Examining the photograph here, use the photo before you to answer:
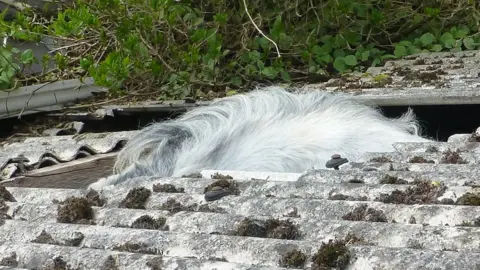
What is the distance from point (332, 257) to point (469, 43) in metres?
6.21

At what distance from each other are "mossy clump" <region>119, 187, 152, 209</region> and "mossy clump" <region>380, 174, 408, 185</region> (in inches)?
35.7

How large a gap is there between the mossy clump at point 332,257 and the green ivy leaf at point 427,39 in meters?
6.29

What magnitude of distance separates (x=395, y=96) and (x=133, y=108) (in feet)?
6.32

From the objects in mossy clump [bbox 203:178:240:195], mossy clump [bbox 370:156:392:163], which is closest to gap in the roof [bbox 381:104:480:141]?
mossy clump [bbox 370:156:392:163]

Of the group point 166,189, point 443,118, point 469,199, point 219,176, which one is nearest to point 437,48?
point 443,118

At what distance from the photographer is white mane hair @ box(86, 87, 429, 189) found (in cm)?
383

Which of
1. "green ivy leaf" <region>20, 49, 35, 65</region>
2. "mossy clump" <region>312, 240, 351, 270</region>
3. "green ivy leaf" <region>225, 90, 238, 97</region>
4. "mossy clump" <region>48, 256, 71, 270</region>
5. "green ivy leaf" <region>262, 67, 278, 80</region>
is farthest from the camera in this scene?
"green ivy leaf" <region>262, 67, 278, 80</region>

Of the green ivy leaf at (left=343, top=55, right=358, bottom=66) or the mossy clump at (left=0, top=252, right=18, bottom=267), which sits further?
the green ivy leaf at (left=343, top=55, right=358, bottom=66)

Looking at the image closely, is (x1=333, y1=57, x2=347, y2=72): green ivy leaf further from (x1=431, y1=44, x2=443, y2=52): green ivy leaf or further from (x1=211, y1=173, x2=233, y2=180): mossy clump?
(x1=211, y1=173, x2=233, y2=180): mossy clump

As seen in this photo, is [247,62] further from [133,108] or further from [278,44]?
[133,108]

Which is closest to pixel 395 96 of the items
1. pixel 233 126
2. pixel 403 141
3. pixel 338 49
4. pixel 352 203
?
pixel 403 141

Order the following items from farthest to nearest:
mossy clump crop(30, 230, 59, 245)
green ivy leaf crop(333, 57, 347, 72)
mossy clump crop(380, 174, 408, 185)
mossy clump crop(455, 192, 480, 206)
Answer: green ivy leaf crop(333, 57, 347, 72), mossy clump crop(380, 174, 408, 185), mossy clump crop(30, 230, 59, 245), mossy clump crop(455, 192, 480, 206)

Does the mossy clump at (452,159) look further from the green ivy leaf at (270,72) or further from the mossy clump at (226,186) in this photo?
the green ivy leaf at (270,72)

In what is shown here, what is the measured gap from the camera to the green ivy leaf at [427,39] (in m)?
8.31
